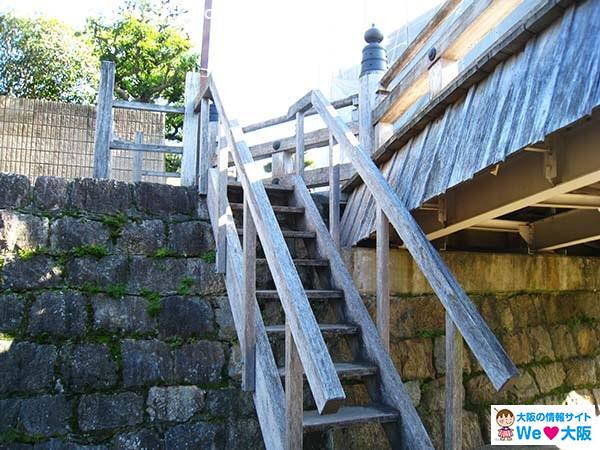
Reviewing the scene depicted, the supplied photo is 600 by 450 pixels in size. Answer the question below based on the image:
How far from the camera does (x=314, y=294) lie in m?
3.09

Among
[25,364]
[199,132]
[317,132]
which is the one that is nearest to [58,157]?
[199,132]

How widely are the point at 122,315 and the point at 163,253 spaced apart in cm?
50

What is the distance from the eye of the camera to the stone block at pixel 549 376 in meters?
4.29

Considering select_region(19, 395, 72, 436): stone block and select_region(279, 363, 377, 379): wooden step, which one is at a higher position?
select_region(279, 363, 377, 379): wooden step

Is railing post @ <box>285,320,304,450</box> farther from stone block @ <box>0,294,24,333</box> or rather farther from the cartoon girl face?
the cartoon girl face

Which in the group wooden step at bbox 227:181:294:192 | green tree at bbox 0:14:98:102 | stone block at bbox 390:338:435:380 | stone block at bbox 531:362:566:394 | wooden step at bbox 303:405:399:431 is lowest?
stone block at bbox 531:362:566:394

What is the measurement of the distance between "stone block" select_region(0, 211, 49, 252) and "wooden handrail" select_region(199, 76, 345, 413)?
1352 mm

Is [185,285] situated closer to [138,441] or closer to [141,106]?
[138,441]

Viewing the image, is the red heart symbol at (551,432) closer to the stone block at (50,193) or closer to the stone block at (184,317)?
the stone block at (184,317)

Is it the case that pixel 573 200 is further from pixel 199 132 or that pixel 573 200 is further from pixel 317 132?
pixel 199 132

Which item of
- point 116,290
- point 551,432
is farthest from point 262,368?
point 551,432

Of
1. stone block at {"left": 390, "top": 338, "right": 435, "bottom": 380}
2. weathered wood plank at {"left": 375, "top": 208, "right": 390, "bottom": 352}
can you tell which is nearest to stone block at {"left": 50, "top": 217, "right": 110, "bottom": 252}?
weathered wood plank at {"left": 375, "top": 208, "right": 390, "bottom": 352}

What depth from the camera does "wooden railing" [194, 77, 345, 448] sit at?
1.91 meters

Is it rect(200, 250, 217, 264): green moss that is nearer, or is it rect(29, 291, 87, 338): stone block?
rect(29, 291, 87, 338): stone block
